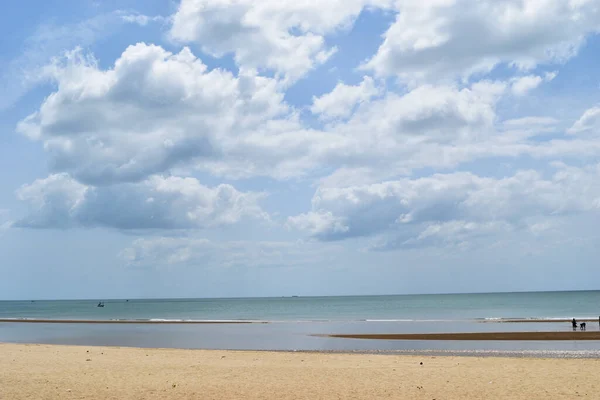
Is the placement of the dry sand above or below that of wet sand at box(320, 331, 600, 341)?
above

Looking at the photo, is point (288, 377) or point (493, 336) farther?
point (493, 336)

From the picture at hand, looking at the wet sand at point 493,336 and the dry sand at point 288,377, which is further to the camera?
the wet sand at point 493,336

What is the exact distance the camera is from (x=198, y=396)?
16.4m

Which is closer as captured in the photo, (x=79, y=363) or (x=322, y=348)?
(x=79, y=363)

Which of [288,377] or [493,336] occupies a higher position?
[288,377]

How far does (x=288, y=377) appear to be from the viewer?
20266 millimetres

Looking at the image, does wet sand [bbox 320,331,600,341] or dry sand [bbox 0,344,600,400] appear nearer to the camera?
dry sand [bbox 0,344,600,400]

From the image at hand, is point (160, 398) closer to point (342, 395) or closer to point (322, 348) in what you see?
point (342, 395)

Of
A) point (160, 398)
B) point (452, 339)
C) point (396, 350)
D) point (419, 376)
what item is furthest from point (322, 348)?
point (160, 398)

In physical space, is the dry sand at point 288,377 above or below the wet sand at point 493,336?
above

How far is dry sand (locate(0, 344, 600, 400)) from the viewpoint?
54.7 ft

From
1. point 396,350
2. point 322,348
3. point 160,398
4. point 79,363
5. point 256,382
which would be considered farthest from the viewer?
point 322,348

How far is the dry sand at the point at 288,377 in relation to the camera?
16.7 m

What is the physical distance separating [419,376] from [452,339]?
22.8 m
